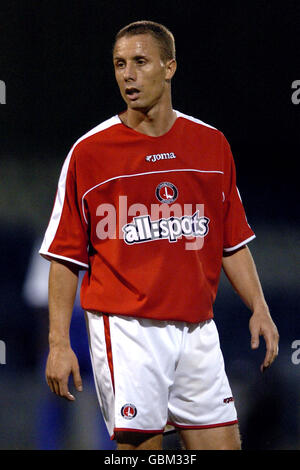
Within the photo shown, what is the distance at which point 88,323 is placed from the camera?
2.24 m

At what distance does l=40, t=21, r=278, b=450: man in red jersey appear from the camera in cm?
214

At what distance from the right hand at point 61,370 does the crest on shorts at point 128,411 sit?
0.45ft

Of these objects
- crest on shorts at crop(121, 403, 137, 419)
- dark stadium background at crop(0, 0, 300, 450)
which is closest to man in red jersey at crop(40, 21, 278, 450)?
crest on shorts at crop(121, 403, 137, 419)

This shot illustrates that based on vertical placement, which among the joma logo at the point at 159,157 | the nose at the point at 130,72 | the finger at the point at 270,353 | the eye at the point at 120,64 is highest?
the eye at the point at 120,64

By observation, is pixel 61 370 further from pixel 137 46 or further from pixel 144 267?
pixel 137 46

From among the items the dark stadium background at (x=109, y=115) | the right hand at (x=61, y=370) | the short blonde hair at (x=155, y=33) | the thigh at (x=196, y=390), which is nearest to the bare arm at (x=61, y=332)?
the right hand at (x=61, y=370)

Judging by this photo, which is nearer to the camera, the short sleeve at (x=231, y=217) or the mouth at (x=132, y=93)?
the mouth at (x=132, y=93)

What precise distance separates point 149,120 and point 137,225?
1.09 ft

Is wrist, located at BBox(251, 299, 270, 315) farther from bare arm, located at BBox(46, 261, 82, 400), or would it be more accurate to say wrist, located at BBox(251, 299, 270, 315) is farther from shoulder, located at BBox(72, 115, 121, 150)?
shoulder, located at BBox(72, 115, 121, 150)

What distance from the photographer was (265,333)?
2.30 m

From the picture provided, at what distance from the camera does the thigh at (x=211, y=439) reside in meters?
2.20

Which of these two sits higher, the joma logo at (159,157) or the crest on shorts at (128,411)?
the joma logo at (159,157)

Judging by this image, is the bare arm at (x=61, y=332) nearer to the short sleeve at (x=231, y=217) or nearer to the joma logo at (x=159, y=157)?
the joma logo at (x=159, y=157)
